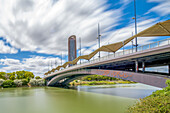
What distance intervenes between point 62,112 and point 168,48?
44.7ft

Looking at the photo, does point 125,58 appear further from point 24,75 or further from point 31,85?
point 24,75

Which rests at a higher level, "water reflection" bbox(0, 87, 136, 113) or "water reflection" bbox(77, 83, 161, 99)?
"water reflection" bbox(0, 87, 136, 113)

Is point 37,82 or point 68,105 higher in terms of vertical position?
point 68,105

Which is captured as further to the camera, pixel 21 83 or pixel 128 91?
pixel 21 83

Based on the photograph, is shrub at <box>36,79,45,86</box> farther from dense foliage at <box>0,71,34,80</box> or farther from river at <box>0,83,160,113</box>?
river at <box>0,83,160,113</box>

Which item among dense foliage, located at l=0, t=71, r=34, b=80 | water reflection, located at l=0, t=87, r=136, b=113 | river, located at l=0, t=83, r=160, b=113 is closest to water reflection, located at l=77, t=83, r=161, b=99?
river, located at l=0, t=83, r=160, b=113

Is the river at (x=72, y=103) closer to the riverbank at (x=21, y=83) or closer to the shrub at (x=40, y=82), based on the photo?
the riverbank at (x=21, y=83)

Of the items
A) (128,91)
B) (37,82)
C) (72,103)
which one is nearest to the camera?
(72,103)

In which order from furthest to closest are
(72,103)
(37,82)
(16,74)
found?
(16,74) → (37,82) → (72,103)

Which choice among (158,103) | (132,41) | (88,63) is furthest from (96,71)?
(158,103)

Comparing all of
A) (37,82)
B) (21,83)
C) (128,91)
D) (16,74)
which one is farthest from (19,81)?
(128,91)

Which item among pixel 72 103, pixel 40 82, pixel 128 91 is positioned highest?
pixel 72 103

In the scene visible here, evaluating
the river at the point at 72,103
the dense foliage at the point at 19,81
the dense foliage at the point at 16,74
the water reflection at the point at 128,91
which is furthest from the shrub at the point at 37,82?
the river at the point at 72,103

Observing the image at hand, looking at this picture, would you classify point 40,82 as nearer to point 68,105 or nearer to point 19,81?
point 19,81
